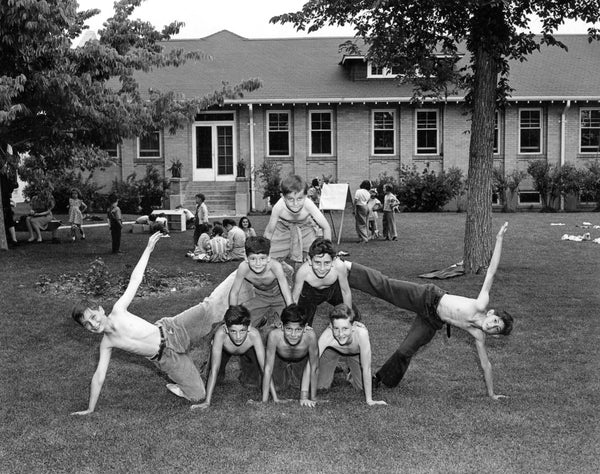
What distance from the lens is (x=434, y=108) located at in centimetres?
2986

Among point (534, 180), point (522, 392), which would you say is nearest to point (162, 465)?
point (522, 392)

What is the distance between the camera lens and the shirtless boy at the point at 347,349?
268 inches

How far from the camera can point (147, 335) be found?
22.7 ft

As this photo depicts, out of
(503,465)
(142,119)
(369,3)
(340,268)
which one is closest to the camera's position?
(503,465)

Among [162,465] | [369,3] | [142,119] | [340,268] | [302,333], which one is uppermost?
[369,3]

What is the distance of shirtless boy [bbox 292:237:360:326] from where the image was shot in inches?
278

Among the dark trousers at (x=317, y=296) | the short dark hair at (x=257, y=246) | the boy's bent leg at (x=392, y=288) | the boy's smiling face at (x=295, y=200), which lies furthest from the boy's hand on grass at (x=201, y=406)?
the boy's smiling face at (x=295, y=200)

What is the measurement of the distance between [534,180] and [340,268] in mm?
23245

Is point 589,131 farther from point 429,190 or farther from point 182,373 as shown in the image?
point 182,373

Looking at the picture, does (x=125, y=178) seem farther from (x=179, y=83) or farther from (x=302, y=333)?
(x=302, y=333)

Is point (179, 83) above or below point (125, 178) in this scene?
above

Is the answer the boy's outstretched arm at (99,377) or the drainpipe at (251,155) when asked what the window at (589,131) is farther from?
the boy's outstretched arm at (99,377)

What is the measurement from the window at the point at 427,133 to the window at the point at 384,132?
994 mm

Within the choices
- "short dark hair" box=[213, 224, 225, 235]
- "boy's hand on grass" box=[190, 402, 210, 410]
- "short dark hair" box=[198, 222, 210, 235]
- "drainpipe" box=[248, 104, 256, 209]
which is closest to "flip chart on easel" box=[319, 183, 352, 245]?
"short dark hair" box=[198, 222, 210, 235]
